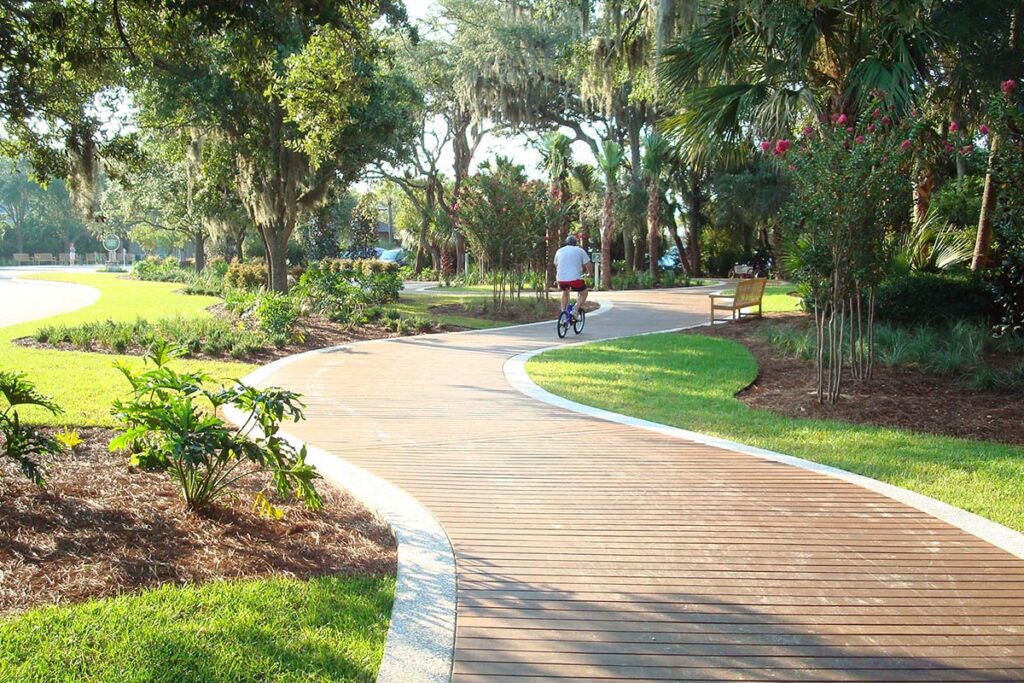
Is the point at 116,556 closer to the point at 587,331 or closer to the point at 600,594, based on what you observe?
the point at 600,594

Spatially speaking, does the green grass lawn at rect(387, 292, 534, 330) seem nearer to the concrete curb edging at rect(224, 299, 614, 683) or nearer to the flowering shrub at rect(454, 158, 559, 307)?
the flowering shrub at rect(454, 158, 559, 307)

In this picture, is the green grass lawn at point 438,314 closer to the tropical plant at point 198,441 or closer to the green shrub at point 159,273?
the tropical plant at point 198,441

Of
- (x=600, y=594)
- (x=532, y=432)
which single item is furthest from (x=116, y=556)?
(x=532, y=432)

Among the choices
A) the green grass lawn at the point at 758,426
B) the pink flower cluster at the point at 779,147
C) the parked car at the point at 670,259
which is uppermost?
the parked car at the point at 670,259

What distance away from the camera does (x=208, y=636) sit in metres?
3.23

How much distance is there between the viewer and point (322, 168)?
1956cm

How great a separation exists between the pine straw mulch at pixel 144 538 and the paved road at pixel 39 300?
44.1 ft

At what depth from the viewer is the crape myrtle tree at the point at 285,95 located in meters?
6.62

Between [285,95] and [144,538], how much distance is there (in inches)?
273

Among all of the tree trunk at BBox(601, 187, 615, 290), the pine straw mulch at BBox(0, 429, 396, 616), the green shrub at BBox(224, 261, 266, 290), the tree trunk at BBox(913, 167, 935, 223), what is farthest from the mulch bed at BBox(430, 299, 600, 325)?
the pine straw mulch at BBox(0, 429, 396, 616)

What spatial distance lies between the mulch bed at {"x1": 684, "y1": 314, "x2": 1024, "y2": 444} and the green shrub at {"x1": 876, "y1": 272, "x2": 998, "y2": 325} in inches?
110

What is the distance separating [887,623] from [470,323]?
14.1 m

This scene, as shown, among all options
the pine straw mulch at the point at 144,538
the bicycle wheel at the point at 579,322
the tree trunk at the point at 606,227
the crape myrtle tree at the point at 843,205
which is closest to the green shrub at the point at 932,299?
the crape myrtle tree at the point at 843,205

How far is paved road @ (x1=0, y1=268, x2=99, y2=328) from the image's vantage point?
19.4 m
